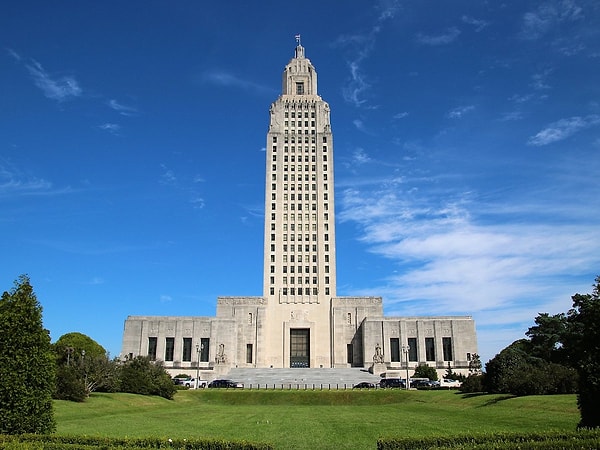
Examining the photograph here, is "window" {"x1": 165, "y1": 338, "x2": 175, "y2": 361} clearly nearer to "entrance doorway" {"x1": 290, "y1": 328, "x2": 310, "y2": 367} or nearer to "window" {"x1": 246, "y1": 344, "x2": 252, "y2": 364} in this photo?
"window" {"x1": 246, "y1": 344, "x2": 252, "y2": 364}

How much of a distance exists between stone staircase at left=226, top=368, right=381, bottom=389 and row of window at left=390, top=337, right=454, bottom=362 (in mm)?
6106

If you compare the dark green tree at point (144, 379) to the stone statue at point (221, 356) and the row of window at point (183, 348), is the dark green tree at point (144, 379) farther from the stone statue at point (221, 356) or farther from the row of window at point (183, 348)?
the row of window at point (183, 348)

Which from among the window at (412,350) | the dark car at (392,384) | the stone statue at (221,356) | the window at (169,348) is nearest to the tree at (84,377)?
the dark car at (392,384)

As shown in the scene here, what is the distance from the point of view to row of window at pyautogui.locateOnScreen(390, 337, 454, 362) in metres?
77.7

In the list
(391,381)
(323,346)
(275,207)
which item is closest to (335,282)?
(323,346)

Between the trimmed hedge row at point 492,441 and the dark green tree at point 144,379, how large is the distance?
108ft

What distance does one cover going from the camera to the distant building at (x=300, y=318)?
7788cm

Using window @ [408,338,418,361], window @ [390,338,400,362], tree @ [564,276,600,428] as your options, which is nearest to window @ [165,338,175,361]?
window @ [390,338,400,362]

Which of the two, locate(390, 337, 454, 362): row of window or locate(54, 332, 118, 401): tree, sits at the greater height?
locate(390, 337, 454, 362): row of window

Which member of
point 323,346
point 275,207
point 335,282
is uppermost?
point 275,207

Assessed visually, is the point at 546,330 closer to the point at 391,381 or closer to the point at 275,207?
the point at 391,381

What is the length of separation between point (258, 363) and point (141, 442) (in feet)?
222

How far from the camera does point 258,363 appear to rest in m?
80.0

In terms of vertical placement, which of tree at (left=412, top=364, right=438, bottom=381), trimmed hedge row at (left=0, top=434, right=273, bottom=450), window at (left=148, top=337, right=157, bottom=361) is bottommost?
trimmed hedge row at (left=0, top=434, right=273, bottom=450)
